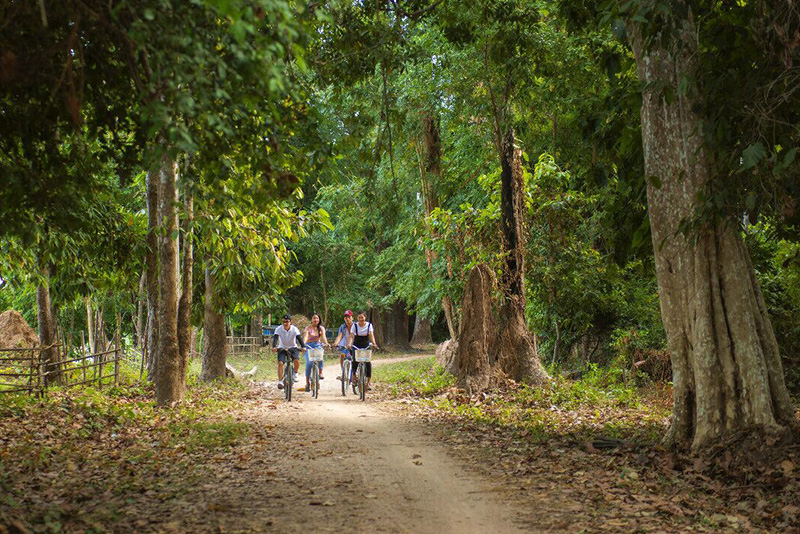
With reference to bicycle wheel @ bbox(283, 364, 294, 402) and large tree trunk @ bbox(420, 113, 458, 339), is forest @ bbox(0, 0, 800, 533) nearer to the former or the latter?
bicycle wheel @ bbox(283, 364, 294, 402)

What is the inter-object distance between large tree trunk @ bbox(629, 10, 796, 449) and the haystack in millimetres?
21013

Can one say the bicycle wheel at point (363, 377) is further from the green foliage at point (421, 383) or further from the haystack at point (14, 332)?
the haystack at point (14, 332)

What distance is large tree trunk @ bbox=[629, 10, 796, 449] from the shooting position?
8.29 meters

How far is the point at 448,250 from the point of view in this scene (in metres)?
18.5

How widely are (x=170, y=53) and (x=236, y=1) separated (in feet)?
3.81

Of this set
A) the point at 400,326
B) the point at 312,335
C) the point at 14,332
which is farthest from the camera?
the point at 400,326

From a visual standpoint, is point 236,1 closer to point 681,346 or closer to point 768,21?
point 768,21

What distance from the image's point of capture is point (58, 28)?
23.2ft

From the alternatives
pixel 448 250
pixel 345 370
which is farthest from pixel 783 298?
pixel 345 370

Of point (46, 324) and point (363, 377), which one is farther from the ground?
point (46, 324)

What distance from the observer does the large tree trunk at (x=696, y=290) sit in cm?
829

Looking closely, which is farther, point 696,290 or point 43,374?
point 43,374

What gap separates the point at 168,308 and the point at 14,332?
45.6 feet

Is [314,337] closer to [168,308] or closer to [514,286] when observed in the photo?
[168,308]
